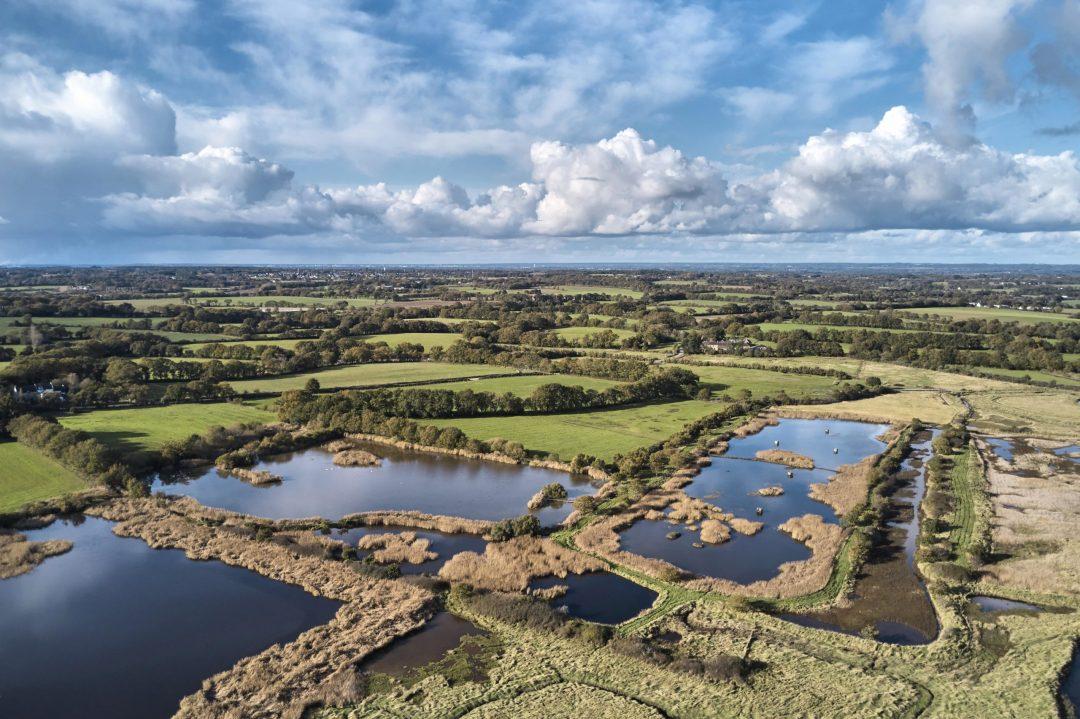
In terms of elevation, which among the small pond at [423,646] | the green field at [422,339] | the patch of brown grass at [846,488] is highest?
the green field at [422,339]

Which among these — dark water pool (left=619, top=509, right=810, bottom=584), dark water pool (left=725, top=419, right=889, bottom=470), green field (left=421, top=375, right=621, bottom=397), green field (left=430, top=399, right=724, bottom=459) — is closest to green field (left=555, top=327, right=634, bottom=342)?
green field (left=421, top=375, right=621, bottom=397)

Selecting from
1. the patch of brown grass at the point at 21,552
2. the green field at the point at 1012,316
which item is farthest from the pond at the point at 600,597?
the green field at the point at 1012,316

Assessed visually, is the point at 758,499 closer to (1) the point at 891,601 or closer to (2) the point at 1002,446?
(1) the point at 891,601

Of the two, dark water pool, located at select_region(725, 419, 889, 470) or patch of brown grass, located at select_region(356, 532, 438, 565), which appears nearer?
patch of brown grass, located at select_region(356, 532, 438, 565)

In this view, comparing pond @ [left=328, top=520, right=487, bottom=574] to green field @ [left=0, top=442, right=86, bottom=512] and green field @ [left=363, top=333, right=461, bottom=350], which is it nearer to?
green field @ [left=0, top=442, right=86, bottom=512]

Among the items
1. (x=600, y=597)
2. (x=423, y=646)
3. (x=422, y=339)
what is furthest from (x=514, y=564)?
(x=422, y=339)

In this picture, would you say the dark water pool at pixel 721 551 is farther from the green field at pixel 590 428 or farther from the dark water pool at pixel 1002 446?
the dark water pool at pixel 1002 446

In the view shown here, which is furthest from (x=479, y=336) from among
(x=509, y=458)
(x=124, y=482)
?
(x=124, y=482)
